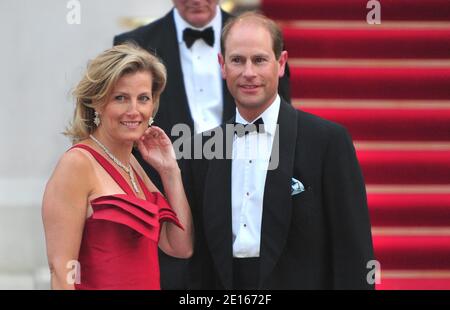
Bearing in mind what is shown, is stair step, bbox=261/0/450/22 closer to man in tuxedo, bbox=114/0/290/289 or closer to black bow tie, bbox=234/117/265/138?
man in tuxedo, bbox=114/0/290/289

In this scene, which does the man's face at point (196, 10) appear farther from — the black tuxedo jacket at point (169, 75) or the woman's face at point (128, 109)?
the woman's face at point (128, 109)

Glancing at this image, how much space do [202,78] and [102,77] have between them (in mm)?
1869

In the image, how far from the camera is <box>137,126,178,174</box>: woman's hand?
3600 mm

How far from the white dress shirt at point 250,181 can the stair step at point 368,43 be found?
95.5 inches

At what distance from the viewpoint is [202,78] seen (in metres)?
5.12

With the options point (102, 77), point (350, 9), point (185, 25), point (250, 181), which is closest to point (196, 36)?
point (185, 25)

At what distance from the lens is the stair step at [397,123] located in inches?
225

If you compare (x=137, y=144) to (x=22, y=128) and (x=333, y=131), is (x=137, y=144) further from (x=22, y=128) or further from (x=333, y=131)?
(x=22, y=128)

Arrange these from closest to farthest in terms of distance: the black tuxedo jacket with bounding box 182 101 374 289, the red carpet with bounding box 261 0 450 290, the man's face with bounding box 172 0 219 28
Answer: the black tuxedo jacket with bounding box 182 101 374 289 → the man's face with bounding box 172 0 219 28 → the red carpet with bounding box 261 0 450 290

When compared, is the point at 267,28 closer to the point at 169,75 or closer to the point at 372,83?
the point at 169,75

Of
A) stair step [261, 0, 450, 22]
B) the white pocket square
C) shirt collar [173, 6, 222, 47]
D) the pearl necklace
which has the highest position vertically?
stair step [261, 0, 450, 22]

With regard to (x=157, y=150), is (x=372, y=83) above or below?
above

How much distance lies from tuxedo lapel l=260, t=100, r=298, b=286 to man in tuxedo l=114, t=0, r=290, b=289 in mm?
1321

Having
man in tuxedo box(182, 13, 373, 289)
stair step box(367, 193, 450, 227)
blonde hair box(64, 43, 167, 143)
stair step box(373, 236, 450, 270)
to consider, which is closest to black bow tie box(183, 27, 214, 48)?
stair step box(367, 193, 450, 227)
